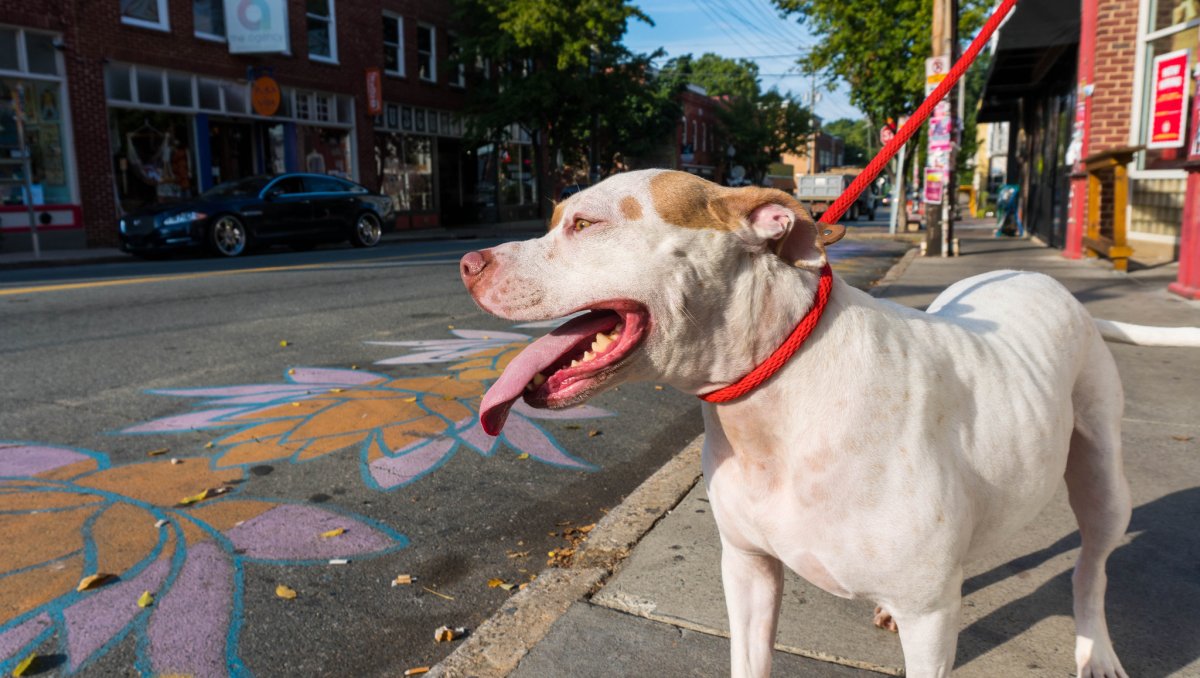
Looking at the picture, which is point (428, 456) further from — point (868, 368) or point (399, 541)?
point (868, 368)

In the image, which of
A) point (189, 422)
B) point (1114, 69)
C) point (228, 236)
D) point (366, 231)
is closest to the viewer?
point (189, 422)

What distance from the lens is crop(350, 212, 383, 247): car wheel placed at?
1770 centimetres

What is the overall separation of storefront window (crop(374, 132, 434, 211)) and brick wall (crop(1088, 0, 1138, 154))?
19.9m

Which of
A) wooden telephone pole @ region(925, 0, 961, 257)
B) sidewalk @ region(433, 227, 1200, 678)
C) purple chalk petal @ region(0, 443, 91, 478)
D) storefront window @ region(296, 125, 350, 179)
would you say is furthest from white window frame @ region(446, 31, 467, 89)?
sidewalk @ region(433, 227, 1200, 678)

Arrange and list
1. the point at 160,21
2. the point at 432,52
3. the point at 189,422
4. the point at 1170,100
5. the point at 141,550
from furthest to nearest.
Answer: the point at 432,52, the point at 160,21, the point at 1170,100, the point at 189,422, the point at 141,550

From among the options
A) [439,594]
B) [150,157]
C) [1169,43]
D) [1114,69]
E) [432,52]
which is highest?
[432,52]

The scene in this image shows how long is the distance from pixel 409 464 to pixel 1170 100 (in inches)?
395

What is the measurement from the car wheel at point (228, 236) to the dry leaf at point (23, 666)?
13778 mm

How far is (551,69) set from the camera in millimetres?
26562

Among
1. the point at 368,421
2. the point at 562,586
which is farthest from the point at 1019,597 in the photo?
the point at 368,421

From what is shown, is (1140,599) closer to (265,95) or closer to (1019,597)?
(1019,597)

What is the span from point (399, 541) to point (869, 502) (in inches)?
76.7

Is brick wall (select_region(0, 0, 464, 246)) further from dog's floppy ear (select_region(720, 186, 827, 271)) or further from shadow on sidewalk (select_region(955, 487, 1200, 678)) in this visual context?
shadow on sidewalk (select_region(955, 487, 1200, 678))

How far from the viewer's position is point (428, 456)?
3.87 meters
